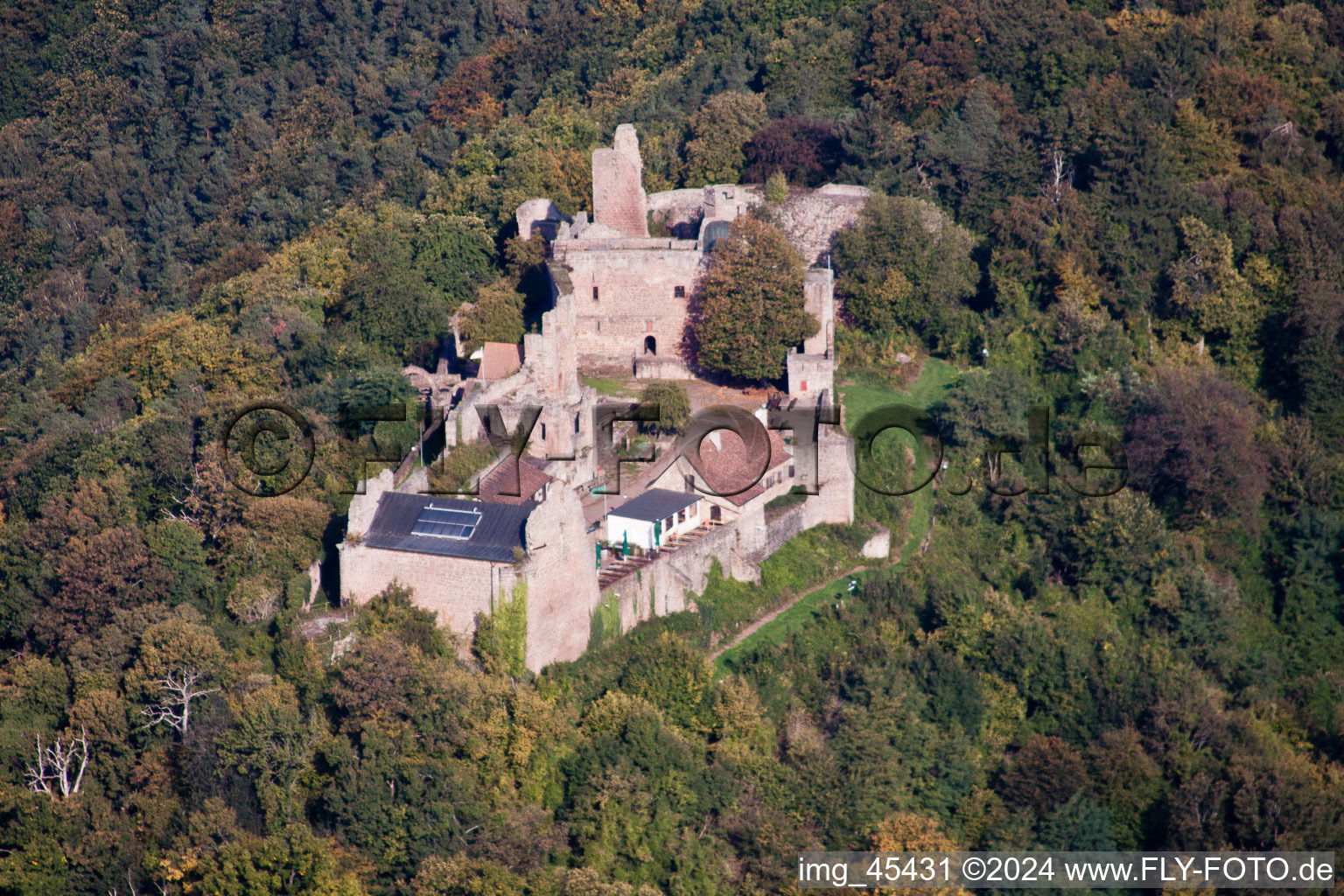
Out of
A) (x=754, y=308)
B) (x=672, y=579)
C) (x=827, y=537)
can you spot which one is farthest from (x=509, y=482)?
(x=754, y=308)

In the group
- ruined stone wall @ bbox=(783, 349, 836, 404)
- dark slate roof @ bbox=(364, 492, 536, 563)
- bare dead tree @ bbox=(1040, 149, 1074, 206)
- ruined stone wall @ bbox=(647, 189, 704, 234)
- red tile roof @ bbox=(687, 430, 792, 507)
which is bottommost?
dark slate roof @ bbox=(364, 492, 536, 563)

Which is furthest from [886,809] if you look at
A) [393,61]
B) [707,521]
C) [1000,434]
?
[393,61]

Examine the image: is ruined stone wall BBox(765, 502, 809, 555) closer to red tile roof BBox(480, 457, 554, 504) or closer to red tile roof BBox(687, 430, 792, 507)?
red tile roof BBox(687, 430, 792, 507)

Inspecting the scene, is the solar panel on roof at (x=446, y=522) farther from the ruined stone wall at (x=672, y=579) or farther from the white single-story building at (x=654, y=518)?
the white single-story building at (x=654, y=518)

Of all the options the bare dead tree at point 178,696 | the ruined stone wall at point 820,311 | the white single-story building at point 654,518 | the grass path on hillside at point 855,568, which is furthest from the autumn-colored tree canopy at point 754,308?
the bare dead tree at point 178,696

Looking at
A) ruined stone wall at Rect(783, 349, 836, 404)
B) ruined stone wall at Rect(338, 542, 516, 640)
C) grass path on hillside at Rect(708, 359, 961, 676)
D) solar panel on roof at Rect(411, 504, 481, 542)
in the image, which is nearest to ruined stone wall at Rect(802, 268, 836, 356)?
ruined stone wall at Rect(783, 349, 836, 404)

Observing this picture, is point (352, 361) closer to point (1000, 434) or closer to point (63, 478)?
point (63, 478)
